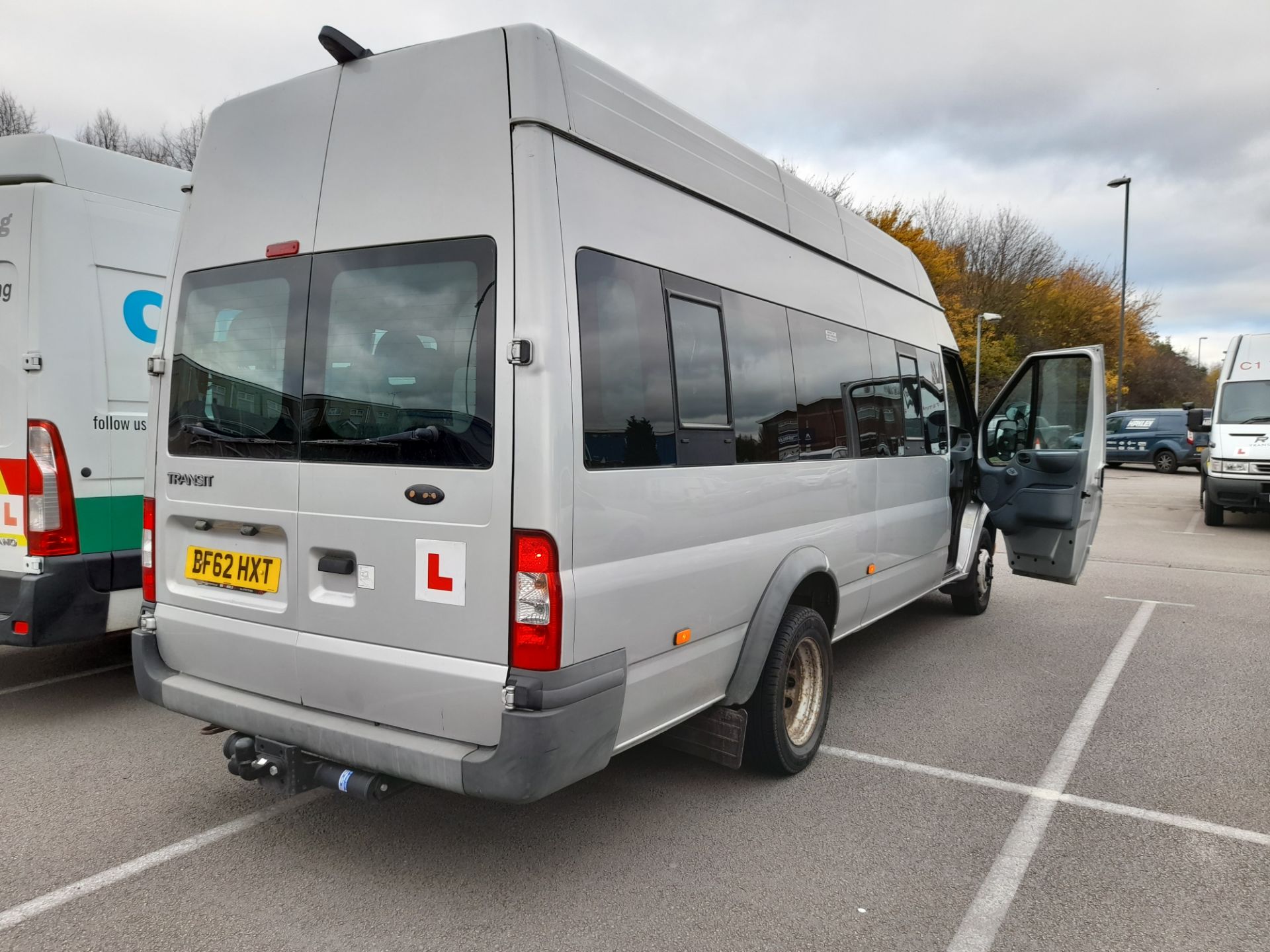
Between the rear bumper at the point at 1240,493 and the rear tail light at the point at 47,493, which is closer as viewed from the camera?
the rear tail light at the point at 47,493

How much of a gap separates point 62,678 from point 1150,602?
877 centimetres

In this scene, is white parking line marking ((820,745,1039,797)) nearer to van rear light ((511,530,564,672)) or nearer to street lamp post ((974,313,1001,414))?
van rear light ((511,530,564,672))

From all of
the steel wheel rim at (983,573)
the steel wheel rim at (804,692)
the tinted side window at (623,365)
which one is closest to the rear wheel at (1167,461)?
the steel wheel rim at (983,573)

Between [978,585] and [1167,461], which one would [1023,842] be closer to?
[978,585]

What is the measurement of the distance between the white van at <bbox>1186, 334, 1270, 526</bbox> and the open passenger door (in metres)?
8.20

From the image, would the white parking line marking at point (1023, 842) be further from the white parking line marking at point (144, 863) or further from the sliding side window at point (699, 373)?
the white parking line marking at point (144, 863)

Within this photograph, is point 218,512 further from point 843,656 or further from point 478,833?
point 843,656

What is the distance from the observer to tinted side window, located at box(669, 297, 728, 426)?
3.24 meters

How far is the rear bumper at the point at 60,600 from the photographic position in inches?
170

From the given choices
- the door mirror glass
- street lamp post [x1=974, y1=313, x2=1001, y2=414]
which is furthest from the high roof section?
street lamp post [x1=974, y1=313, x2=1001, y2=414]

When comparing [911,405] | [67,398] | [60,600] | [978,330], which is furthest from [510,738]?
[978,330]

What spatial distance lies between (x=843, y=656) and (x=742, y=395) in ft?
10.0

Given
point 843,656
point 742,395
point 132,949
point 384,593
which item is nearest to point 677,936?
point 384,593

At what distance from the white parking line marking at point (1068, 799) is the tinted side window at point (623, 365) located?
2.10m
